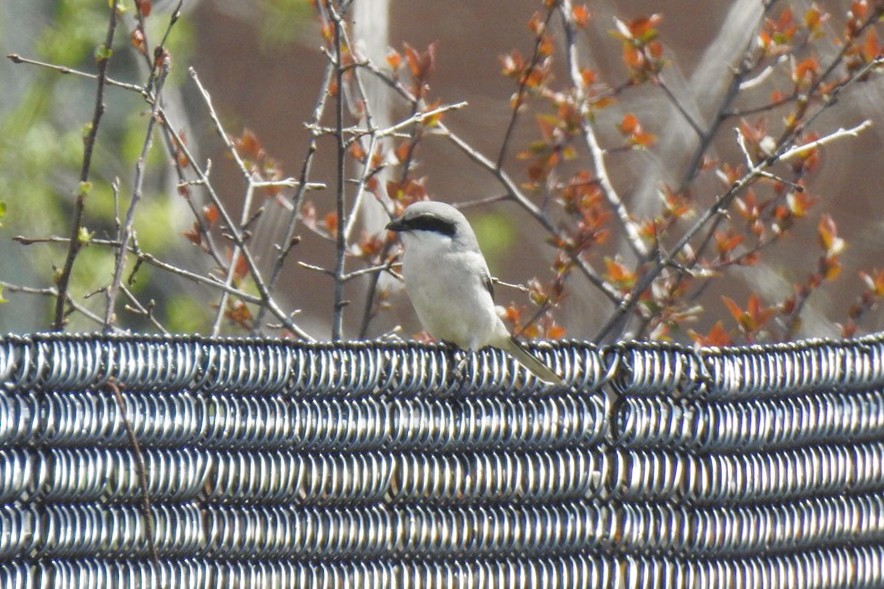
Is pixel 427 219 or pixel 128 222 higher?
pixel 427 219

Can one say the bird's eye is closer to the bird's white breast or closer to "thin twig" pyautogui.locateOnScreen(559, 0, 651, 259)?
the bird's white breast

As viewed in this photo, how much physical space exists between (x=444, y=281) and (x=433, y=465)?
1.44m

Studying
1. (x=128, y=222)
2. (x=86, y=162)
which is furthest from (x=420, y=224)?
(x=86, y=162)

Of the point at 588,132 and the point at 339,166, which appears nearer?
the point at 339,166

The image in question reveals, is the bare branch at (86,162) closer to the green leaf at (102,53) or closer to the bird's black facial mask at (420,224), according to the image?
the green leaf at (102,53)

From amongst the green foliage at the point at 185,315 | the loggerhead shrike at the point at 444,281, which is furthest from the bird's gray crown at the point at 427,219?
the green foliage at the point at 185,315

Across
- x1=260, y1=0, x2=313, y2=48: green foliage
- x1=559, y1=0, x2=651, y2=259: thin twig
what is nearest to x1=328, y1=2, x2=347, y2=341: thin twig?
x1=559, y1=0, x2=651, y2=259: thin twig

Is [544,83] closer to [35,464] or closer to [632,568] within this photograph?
[632,568]

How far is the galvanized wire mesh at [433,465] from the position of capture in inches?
97.5

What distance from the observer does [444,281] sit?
4.14m

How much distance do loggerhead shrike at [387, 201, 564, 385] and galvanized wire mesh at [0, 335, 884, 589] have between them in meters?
1.11

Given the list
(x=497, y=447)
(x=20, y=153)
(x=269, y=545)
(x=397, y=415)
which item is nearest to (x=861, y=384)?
(x=497, y=447)

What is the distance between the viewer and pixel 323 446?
2666 millimetres

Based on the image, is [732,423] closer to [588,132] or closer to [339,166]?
[339,166]
